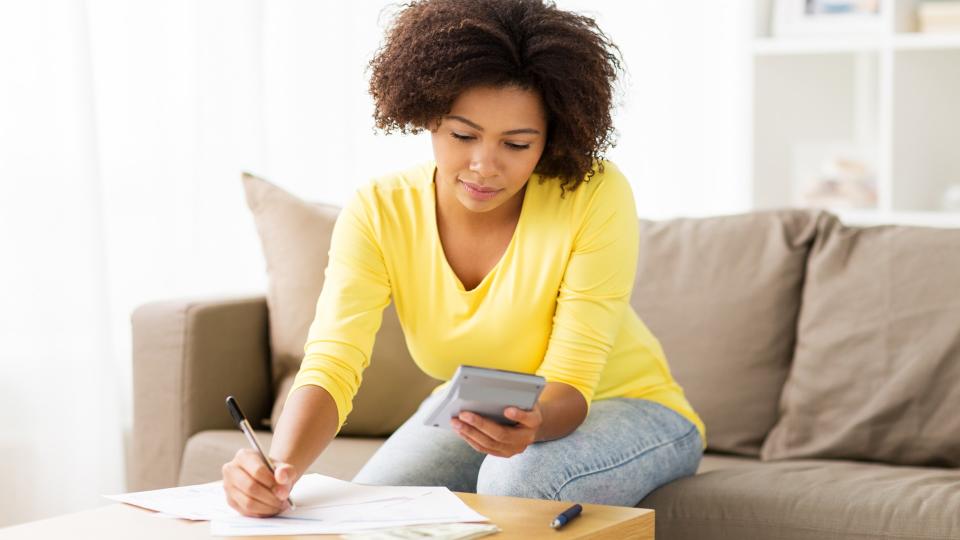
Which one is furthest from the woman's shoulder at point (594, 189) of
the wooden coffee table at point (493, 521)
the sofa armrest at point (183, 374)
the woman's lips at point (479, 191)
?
the sofa armrest at point (183, 374)

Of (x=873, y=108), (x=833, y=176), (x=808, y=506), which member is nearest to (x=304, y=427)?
(x=808, y=506)

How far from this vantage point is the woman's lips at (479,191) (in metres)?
1.70

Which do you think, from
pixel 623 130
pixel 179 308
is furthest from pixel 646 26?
pixel 179 308

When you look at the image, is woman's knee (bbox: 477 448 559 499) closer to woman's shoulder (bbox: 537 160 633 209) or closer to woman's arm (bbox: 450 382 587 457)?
woman's arm (bbox: 450 382 587 457)

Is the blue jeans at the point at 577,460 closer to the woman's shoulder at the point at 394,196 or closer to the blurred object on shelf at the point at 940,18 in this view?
the woman's shoulder at the point at 394,196

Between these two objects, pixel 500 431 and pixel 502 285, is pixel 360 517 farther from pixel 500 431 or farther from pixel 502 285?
pixel 502 285

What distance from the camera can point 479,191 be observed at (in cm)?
171

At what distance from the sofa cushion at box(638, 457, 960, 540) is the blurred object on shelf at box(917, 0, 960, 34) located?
1477 millimetres

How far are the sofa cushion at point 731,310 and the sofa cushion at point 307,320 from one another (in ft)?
1.51

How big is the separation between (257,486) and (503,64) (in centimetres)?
64

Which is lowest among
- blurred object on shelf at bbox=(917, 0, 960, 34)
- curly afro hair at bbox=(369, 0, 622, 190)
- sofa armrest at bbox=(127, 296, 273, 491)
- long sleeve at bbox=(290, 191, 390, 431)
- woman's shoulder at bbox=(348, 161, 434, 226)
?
sofa armrest at bbox=(127, 296, 273, 491)

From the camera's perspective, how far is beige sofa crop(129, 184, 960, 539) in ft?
6.65

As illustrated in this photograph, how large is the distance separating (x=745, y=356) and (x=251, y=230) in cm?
143

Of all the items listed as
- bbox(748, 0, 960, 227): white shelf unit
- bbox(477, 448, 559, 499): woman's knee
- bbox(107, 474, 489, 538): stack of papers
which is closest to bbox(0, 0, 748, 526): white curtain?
bbox(748, 0, 960, 227): white shelf unit
